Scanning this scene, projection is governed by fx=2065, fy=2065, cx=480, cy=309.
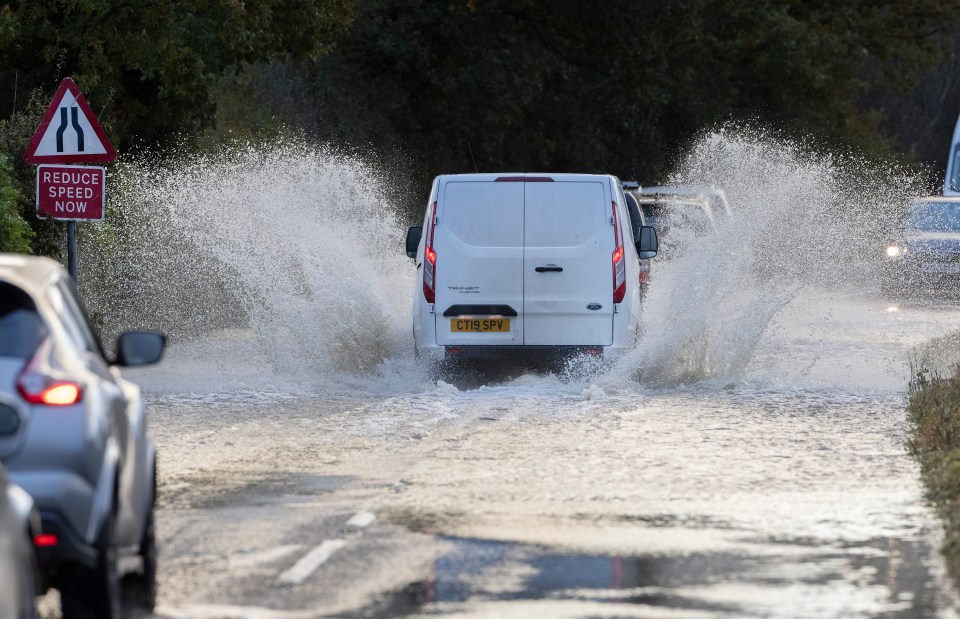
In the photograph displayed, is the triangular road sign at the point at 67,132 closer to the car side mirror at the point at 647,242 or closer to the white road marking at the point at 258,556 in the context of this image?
the car side mirror at the point at 647,242

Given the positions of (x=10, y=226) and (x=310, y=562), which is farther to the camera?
(x=10, y=226)

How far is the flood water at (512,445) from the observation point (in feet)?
26.3

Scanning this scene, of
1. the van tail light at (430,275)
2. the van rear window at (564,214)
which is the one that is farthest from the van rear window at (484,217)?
the van tail light at (430,275)

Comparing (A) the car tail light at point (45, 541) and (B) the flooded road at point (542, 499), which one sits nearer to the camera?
(A) the car tail light at point (45, 541)

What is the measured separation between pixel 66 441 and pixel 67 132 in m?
12.4

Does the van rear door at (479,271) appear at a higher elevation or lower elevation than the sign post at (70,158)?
lower

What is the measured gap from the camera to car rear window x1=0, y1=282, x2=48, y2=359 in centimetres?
682

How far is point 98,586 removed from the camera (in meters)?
6.75

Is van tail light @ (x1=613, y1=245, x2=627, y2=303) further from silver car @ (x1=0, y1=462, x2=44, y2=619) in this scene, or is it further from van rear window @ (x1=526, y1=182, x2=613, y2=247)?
silver car @ (x1=0, y1=462, x2=44, y2=619)

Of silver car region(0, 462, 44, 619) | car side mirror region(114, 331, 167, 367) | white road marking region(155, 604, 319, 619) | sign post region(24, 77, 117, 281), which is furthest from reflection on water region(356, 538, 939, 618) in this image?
sign post region(24, 77, 117, 281)

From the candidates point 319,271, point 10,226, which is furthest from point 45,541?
point 319,271

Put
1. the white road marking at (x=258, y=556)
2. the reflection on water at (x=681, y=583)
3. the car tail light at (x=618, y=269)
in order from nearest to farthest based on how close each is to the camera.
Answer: the reflection on water at (x=681, y=583)
the white road marking at (x=258, y=556)
the car tail light at (x=618, y=269)

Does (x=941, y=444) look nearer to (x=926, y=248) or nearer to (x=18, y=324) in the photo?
(x=18, y=324)

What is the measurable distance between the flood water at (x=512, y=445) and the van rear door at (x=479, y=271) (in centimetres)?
47
